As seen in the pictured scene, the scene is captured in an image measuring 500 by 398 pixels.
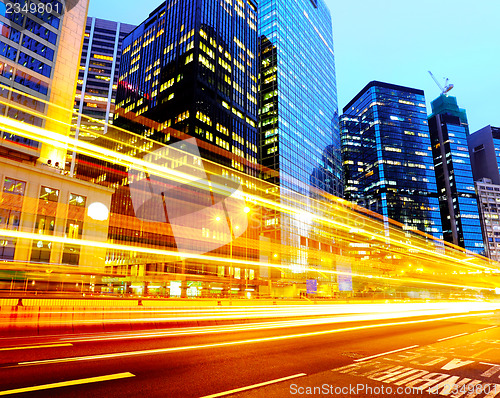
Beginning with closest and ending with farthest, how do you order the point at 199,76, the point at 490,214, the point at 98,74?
1. the point at 199,76
2. the point at 98,74
3. the point at 490,214

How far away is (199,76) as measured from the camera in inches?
3625

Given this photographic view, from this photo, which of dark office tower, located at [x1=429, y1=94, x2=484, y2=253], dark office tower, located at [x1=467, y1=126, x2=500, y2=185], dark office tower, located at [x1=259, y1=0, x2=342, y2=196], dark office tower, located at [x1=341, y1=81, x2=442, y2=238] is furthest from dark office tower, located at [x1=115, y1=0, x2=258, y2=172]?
dark office tower, located at [x1=467, y1=126, x2=500, y2=185]

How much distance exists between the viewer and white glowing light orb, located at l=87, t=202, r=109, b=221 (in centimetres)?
4119

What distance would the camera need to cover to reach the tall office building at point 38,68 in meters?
A: 42.1

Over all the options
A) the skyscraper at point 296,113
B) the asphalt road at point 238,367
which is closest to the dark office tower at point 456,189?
the skyscraper at point 296,113

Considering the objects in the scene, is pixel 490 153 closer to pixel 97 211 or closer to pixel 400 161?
pixel 400 161

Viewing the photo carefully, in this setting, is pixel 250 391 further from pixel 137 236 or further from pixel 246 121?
pixel 246 121

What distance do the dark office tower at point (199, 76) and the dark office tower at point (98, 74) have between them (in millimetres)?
20586

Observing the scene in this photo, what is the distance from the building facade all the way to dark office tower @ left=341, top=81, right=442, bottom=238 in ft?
76.1

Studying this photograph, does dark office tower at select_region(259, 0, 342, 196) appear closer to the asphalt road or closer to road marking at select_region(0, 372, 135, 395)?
the asphalt road

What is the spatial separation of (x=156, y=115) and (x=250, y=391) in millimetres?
102888

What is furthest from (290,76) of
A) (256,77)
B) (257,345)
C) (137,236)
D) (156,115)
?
(257,345)

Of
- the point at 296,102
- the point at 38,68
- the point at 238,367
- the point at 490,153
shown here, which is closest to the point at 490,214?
the point at 490,153

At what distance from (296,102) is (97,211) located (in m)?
91.5
